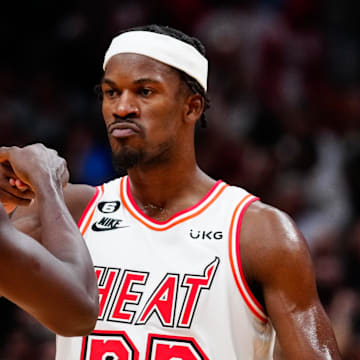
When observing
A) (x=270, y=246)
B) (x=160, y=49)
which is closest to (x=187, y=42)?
(x=160, y=49)

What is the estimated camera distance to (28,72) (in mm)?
8789

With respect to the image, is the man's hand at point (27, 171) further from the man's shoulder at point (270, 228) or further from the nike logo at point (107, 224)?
the man's shoulder at point (270, 228)

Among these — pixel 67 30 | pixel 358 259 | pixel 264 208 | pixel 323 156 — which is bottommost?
pixel 264 208

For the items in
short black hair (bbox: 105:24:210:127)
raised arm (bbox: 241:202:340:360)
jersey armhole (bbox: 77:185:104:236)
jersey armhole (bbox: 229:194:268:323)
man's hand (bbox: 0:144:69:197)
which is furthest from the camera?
short black hair (bbox: 105:24:210:127)

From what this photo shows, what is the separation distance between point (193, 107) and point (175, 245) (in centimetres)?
78

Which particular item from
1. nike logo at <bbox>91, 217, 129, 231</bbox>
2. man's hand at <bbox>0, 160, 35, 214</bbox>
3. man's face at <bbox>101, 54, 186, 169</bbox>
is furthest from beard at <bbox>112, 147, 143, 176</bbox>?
man's hand at <bbox>0, 160, 35, 214</bbox>

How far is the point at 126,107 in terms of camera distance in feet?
12.5

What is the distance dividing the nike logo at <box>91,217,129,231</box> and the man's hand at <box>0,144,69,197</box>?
66cm

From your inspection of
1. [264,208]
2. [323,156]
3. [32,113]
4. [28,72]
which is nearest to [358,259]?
[323,156]

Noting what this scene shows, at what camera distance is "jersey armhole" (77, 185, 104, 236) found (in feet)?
12.9

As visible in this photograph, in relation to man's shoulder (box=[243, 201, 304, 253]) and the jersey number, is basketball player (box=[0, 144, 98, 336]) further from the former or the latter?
man's shoulder (box=[243, 201, 304, 253])

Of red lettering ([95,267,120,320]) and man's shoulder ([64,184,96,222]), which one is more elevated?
man's shoulder ([64,184,96,222])

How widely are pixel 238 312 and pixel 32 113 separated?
16.7 ft

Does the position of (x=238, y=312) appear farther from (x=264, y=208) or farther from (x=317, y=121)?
(x=317, y=121)
